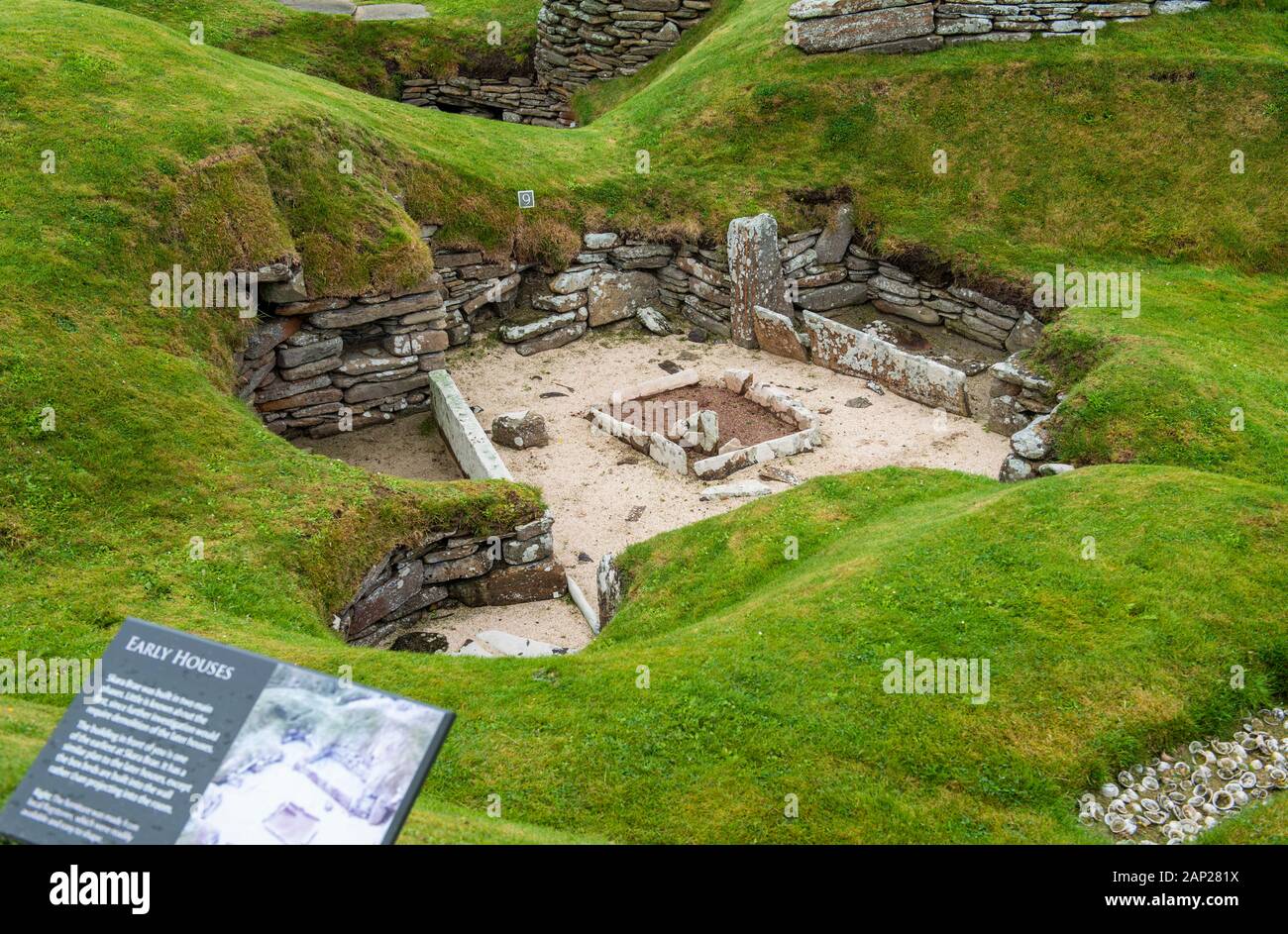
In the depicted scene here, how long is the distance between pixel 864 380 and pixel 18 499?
14840 mm

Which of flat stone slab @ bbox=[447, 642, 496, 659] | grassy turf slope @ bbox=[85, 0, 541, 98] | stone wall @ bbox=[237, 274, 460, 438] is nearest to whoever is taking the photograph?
flat stone slab @ bbox=[447, 642, 496, 659]

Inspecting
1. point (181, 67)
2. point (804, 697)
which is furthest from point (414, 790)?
point (181, 67)

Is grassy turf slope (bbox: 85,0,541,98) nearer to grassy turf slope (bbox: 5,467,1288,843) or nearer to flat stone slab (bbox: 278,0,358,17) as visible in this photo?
flat stone slab (bbox: 278,0,358,17)

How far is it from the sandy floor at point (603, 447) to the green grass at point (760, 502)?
5.77 feet

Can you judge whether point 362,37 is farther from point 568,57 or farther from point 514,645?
point 514,645

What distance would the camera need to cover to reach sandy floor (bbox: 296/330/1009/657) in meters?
17.6

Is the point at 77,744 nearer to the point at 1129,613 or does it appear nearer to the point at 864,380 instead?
the point at 1129,613

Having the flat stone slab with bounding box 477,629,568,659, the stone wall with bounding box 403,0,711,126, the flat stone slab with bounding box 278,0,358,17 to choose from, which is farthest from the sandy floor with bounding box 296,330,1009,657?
the flat stone slab with bounding box 278,0,358,17

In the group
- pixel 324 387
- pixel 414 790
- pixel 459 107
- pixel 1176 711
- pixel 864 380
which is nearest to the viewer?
pixel 414 790

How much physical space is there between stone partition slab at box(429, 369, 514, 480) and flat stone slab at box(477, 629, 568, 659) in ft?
8.90

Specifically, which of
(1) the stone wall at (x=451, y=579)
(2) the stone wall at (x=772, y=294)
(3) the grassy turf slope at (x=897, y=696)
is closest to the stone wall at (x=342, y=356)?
(2) the stone wall at (x=772, y=294)

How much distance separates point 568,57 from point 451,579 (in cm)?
2122

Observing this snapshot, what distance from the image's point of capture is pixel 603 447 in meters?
20.3

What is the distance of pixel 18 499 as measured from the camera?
520 inches
